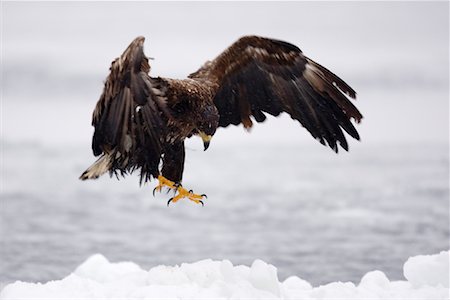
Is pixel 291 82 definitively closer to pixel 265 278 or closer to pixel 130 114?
pixel 265 278

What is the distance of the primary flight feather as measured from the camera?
521 cm

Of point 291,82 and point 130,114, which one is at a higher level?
point 291,82

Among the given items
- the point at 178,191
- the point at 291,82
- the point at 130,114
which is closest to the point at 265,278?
the point at 178,191

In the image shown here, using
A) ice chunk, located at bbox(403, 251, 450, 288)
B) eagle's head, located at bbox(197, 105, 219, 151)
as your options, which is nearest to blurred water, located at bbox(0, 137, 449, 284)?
ice chunk, located at bbox(403, 251, 450, 288)

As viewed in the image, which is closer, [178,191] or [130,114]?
[130,114]

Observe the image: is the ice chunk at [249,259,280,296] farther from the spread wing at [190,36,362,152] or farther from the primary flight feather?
Answer: the spread wing at [190,36,362,152]

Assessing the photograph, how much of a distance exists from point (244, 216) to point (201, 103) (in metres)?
2.90

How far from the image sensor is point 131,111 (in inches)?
202

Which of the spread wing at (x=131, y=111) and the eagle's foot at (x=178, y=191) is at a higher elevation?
the spread wing at (x=131, y=111)

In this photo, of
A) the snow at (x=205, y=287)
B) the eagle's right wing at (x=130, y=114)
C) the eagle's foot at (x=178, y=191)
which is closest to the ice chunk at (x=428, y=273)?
the snow at (x=205, y=287)

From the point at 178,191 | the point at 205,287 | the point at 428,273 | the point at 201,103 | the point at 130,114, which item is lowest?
the point at 205,287

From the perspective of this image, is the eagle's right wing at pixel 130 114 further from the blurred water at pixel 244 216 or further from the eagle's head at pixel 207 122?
the blurred water at pixel 244 216

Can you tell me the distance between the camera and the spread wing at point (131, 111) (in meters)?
5.14

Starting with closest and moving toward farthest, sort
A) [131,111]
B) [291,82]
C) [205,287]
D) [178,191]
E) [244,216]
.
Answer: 1. [131,111]
2. [205,287]
3. [178,191]
4. [291,82]
5. [244,216]
